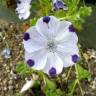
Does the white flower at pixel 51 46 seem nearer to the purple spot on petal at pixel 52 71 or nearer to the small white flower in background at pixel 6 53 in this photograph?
the purple spot on petal at pixel 52 71

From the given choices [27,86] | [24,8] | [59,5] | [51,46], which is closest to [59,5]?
[59,5]

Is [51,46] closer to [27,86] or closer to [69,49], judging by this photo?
[69,49]

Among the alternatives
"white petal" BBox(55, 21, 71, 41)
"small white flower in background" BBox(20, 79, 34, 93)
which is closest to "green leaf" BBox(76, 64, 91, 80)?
"small white flower in background" BBox(20, 79, 34, 93)

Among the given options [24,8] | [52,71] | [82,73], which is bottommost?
[82,73]

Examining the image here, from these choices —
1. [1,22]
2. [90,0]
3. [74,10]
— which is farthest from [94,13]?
[1,22]

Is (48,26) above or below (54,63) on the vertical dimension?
above

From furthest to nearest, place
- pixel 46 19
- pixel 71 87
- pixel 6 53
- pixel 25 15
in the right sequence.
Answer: pixel 6 53 < pixel 71 87 < pixel 25 15 < pixel 46 19

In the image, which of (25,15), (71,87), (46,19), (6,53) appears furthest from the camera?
(6,53)
